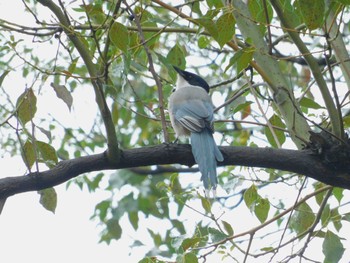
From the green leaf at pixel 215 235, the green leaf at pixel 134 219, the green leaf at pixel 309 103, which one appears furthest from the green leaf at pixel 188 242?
the green leaf at pixel 134 219

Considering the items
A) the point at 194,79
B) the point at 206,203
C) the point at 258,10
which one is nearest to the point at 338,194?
the point at 206,203

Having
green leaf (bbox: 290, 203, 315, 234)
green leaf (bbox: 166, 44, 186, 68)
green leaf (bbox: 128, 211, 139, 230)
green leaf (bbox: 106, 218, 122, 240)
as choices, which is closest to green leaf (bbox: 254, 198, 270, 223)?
green leaf (bbox: 290, 203, 315, 234)

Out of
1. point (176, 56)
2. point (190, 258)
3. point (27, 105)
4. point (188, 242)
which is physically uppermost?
point (176, 56)

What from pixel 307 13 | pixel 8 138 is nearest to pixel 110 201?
pixel 8 138

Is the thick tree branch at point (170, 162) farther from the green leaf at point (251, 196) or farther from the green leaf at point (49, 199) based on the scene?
the green leaf at point (251, 196)

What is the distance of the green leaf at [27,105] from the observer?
11.7 ft

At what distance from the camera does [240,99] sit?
4426 millimetres

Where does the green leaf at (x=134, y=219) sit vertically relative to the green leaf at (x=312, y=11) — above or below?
above

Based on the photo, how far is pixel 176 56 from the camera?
432 cm

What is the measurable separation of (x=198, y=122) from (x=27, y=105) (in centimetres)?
140

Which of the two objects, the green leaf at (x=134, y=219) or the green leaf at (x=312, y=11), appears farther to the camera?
the green leaf at (x=134, y=219)

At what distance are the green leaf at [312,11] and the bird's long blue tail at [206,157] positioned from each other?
0.72 meters

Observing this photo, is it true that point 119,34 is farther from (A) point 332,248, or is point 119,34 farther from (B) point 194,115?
(B) point 194,115

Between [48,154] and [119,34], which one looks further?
[48,154]
